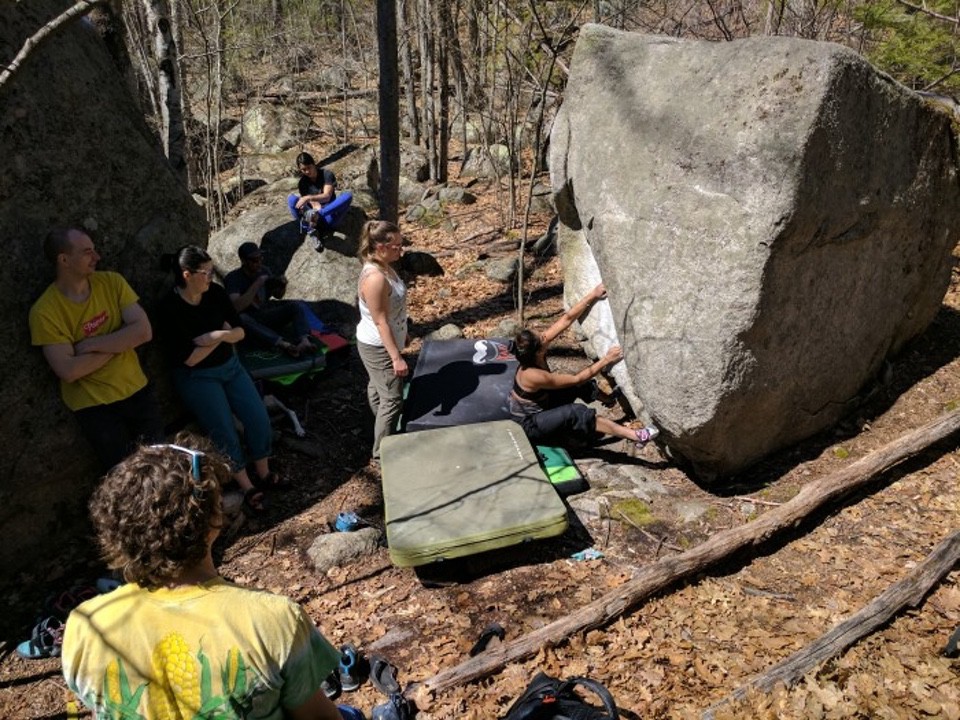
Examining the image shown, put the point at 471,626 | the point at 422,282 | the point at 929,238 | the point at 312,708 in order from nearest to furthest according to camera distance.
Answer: the point at 312,708 < the point at 471,626 < the point at 929,238 < the point at 422,282

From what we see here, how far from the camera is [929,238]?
19.3 feet

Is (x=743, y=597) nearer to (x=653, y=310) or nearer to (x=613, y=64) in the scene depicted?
(x=653, y=310)

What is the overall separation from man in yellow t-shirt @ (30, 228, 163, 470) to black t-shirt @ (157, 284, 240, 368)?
268mm

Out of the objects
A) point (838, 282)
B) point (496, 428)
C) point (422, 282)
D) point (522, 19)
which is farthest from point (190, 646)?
point (522, 19)

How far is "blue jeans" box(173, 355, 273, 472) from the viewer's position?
491 cm

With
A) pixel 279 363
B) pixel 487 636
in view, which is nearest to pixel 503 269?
→ pixel 279 363

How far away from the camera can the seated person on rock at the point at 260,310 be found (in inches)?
264

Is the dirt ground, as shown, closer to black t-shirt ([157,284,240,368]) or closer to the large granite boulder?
black t-shirt ([157,284,240,368])

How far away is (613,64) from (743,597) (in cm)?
432

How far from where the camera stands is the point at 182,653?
1778mm

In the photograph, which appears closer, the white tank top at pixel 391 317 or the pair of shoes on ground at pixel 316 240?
the white tank top at pixel 391 317

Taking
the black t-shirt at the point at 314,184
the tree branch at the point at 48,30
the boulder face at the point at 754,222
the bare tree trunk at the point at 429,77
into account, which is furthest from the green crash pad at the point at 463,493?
the bare tree trunk at the point at 429,77

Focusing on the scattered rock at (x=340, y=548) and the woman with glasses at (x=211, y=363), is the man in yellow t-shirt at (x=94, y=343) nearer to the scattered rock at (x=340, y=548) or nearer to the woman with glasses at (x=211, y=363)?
the woman with glasses at (x=211, y=363)

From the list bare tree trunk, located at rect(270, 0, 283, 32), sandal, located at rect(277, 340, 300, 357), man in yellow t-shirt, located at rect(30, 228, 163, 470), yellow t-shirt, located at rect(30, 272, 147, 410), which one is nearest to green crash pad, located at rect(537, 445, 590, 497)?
sandal, located at rect(277, 340, 300, 357)
